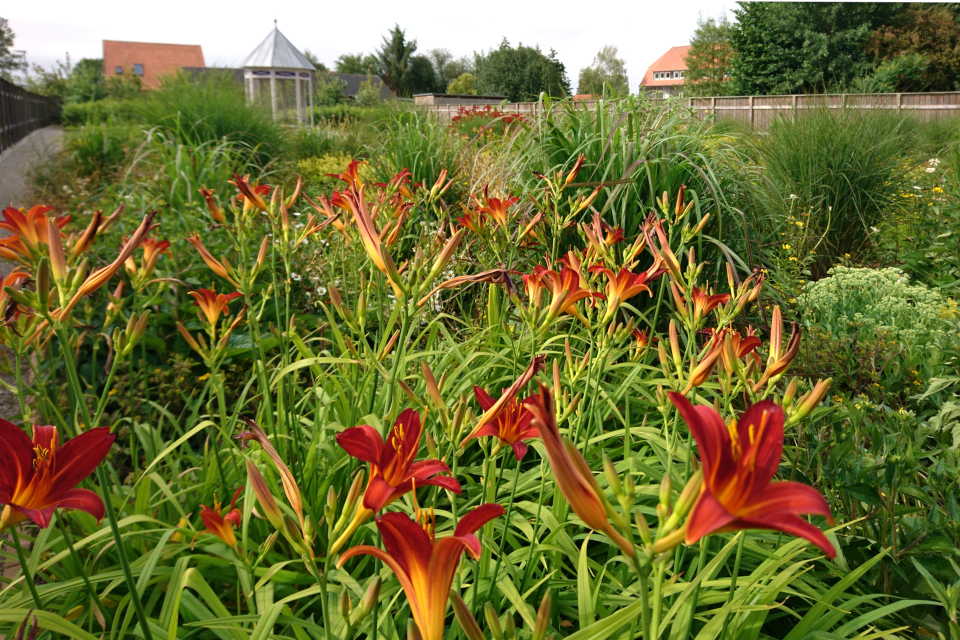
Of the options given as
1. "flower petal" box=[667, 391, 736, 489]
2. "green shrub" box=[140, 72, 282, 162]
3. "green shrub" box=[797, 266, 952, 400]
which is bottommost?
"green shrub" box=[797, 266, 952, 400]

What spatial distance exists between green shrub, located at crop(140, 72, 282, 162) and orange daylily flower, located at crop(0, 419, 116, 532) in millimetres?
6307

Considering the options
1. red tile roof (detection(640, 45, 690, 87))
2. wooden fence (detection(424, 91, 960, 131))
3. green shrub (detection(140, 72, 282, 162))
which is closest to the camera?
wooden fence (detection(424, 91, 960, 131))

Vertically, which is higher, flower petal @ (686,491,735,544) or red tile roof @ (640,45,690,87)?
red tile roof @ (640,45,690,87)

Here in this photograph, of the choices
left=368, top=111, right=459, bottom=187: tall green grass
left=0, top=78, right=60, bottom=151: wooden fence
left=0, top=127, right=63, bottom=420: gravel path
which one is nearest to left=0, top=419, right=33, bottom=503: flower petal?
left=0, top=127, right=63, bottom=420: gravel path

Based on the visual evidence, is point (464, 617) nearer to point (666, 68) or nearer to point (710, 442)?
point (710, 442)

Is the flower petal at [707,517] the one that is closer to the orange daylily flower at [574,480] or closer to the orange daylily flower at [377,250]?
the orange daylily flower at [574,480]

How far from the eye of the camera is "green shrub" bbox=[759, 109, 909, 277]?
5000mm

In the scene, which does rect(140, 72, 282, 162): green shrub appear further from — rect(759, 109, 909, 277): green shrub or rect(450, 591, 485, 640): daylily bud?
rect(450, 591, 485, 640): daylily bud

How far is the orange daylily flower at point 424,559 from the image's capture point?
582mm

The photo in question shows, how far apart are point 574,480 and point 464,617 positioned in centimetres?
20

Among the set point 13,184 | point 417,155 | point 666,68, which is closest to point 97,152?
point 13,184

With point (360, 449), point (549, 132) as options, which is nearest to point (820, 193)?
point (549, 132)

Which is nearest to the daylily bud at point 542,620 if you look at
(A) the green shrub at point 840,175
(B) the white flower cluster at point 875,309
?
(B) the white flower cluster at point 875,309

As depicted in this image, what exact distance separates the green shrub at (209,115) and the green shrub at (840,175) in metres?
5.26
